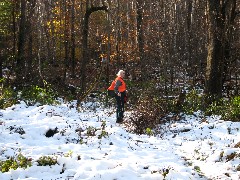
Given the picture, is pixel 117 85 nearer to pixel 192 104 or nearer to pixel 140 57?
pixel 192 104

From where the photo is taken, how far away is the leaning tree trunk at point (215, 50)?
13594 millimetres

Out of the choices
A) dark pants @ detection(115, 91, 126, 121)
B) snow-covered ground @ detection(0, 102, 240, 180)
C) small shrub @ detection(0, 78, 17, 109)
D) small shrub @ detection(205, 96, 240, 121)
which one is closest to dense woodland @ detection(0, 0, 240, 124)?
small shrub @ detection(0, 78, 17, 109)

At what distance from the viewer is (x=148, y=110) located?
11516 millimetres

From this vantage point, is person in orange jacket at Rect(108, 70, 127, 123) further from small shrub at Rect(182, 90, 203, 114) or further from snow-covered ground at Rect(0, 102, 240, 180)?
small shrub at Rect(182, 90, 203, 114)

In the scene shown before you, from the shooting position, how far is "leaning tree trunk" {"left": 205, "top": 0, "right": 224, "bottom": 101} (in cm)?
1359

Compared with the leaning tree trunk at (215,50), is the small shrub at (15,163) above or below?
below

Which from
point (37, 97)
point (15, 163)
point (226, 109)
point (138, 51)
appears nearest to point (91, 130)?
point (15, 163)

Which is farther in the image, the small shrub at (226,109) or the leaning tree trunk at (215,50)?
the leaning tree trunk at (215,50)

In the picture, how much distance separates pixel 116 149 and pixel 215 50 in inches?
304

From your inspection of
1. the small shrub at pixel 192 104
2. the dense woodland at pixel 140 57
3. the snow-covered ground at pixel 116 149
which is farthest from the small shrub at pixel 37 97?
the small shrub at pixel 192 104

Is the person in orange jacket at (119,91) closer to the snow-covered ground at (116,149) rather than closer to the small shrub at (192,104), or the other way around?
the snow-covered ground at (116,149)

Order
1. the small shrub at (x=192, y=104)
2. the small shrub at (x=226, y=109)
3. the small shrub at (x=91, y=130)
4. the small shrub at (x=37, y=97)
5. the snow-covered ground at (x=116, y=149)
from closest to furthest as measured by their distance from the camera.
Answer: the snow-covered ground at (x=116, y=149), the small shrub at (x=91, y=130), the small shrub at (x=226, y=109), the small shrub at (x=192, y=104), the small shrub at (x=37, y=97)

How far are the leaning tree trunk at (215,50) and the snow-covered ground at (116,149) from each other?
2126 mm

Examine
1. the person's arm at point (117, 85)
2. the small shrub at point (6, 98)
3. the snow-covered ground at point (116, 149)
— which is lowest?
the snow-covered ground at point (116, 149)
